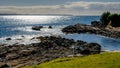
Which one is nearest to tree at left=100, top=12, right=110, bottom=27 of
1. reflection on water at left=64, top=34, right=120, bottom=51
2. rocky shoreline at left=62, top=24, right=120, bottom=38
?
rocky shoreline at left=62, top=24, right=120, bottom=38

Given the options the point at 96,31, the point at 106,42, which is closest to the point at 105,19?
the point at 96,31

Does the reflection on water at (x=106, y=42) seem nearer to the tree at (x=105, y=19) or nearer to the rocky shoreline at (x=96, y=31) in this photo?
the rocky shoreline at (x=96, y=31)

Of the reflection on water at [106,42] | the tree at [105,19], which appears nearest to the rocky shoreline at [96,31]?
the reflection on water at [106,42]

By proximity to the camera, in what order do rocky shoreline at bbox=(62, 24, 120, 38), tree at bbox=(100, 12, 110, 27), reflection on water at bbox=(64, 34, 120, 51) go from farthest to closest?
tree at bbox=(100, 12, 110, 27) < rocky shoreline at bbox=(62, 24, 120, 38) < reflection on water at bbox=(64, 34, 120, 51)

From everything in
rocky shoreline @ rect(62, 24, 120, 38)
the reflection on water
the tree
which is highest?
the tree

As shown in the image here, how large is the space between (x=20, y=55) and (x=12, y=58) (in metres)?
3.05

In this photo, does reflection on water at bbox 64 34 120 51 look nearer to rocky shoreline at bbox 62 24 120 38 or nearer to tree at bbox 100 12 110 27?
rocky shoreline at bbox 62 24 120 38

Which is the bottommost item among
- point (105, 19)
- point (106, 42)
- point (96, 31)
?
point (96, 31)

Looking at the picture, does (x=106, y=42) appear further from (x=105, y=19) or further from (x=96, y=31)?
(x=105, y=19)

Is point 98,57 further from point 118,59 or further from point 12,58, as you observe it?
point 12,58

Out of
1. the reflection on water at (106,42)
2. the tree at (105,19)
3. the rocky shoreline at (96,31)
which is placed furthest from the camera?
the tree at (105,19)

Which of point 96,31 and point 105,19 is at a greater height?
point 105,19

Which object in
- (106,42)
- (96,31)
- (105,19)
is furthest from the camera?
(105,19)

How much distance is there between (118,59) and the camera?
28797 millimetres
